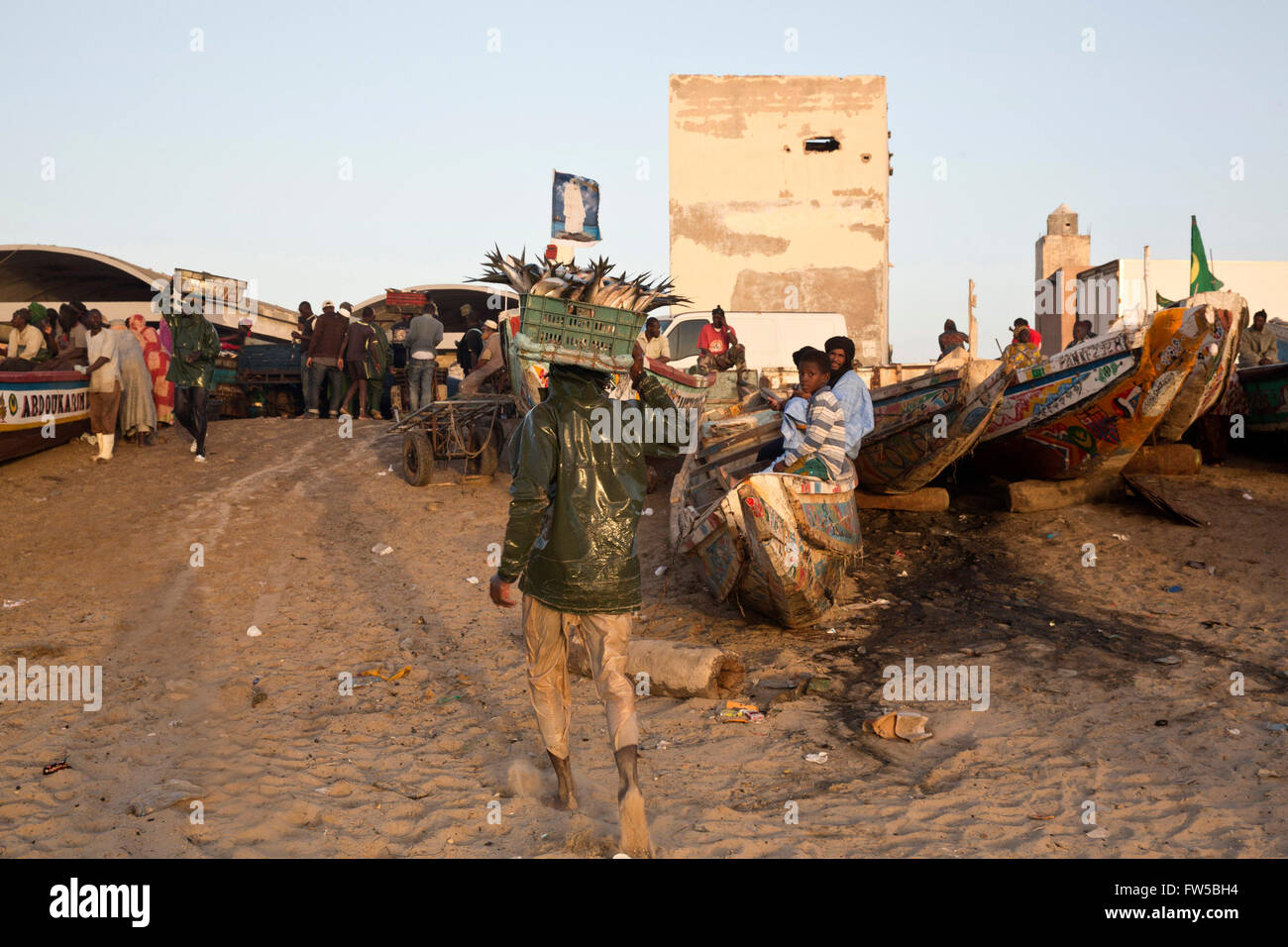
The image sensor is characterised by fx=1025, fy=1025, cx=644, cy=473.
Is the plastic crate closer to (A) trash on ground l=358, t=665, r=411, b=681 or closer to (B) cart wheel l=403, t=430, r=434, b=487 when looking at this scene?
(A) trash on ground l=358, t=665, r=411, b=681

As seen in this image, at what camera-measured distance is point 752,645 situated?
7.89m

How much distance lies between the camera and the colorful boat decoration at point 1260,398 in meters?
12.6

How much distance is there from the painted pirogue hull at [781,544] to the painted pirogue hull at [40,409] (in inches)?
340

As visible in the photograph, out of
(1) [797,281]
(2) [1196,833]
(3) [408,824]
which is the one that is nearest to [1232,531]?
(2) [1196,833]

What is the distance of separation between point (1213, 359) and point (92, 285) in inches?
876

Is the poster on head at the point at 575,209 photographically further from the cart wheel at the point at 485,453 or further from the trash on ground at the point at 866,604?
the trash on ground at the point at 866,604

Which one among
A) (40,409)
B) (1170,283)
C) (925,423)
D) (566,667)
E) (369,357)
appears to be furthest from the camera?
(1170,283)

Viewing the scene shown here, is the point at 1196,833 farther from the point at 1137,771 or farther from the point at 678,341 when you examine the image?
the point at 678,341

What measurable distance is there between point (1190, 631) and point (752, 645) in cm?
339

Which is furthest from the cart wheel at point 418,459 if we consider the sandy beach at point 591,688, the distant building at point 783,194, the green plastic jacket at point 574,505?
the distant building at point 783,194

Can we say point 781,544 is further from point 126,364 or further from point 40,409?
point 40,409

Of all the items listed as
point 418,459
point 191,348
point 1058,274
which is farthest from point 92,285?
point 1058,274

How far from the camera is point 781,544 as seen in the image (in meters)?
7.48

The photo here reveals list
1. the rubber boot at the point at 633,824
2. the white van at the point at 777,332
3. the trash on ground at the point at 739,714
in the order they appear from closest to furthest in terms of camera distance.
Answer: the rubber boot at the point at 633,824
the trash on ground at the point at 739,714
the white van at the point at 777,332
